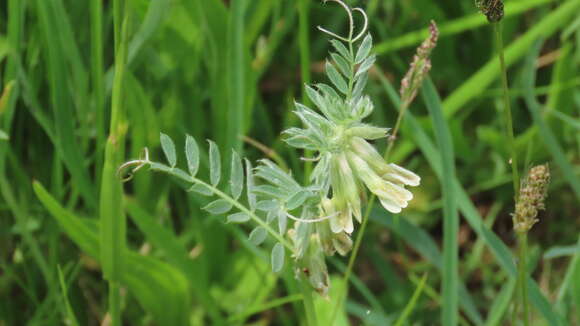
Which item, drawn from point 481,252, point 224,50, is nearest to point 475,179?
point 481,252

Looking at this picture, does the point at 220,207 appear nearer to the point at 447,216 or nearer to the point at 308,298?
the point at 308,298

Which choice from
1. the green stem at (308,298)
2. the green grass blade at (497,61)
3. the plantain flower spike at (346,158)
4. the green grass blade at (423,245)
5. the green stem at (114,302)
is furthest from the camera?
the green grass blade at (497,61)

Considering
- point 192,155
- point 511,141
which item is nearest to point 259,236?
point 192,155

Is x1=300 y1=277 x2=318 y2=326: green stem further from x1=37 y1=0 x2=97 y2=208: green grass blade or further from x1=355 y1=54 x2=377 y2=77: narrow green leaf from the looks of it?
x1=37 y1=0 x2=97 y2=208: green grass blade

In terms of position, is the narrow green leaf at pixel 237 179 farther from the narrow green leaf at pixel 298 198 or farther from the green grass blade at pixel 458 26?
the green grass blade at pixel 458 26

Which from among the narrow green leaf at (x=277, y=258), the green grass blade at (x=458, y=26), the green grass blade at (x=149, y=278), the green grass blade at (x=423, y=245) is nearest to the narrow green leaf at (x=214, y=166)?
the narrow green leaf at (x=277, y=258)

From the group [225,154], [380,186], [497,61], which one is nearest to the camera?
[380,186]

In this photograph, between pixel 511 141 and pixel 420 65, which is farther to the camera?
pixel 420 65

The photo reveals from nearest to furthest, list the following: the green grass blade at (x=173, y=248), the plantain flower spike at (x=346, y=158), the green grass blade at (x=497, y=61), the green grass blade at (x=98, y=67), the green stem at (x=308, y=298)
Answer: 1. the plantain flower spike at (x=346, y=158)
2. the green stem at (x=308, y=298)
3. the green grass blade at (x=98, y=67)
4. the green grass blade at (x=173, y=248)
5. the green grass blade at (x=497, y=61)
